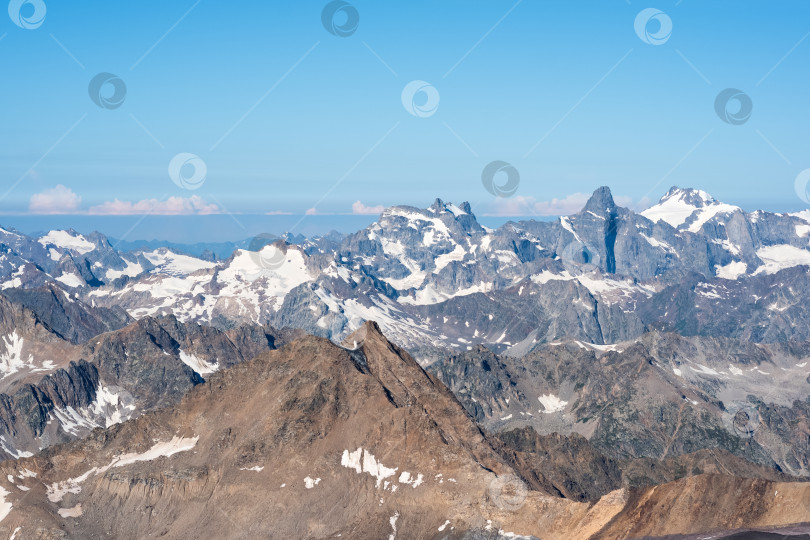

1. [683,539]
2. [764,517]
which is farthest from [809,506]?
[683,539]

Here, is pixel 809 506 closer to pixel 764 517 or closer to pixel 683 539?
pixel 764 517
